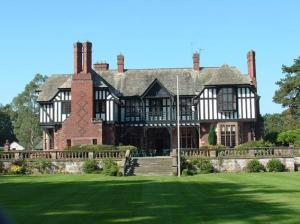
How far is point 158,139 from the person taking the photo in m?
48.3

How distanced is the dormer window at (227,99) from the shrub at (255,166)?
11.9 meters

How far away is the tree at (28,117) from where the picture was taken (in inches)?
2879

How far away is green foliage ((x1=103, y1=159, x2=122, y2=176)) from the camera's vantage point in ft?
96.8

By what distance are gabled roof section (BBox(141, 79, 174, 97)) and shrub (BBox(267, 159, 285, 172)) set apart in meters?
16.0

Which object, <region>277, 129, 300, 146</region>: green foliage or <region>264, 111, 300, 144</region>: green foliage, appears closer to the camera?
<region>277, 129, 300, 146</region>: green foliage

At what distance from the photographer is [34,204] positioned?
12617mm

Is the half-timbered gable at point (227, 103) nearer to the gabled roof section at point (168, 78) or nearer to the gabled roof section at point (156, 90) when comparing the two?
the gabled roof section at point (168, 78)

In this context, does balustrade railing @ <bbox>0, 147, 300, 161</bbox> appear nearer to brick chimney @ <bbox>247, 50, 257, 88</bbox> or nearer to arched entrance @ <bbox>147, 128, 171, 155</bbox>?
arched entrance @ <bbox>147, 128, 171, 155</bbox>

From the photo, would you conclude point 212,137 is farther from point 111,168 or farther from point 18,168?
point 18,168

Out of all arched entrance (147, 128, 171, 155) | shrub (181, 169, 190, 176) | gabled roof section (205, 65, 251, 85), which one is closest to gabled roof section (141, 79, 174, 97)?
arched entrance (147, 128, 171, 155)

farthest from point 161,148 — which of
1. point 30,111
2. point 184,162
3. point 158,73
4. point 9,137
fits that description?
point 9,137

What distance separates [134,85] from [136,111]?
10.4 feet

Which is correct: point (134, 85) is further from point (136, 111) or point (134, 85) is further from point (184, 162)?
point (184, 162)

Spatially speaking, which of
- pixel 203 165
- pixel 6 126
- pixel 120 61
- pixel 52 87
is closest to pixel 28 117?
pixel 6 126
